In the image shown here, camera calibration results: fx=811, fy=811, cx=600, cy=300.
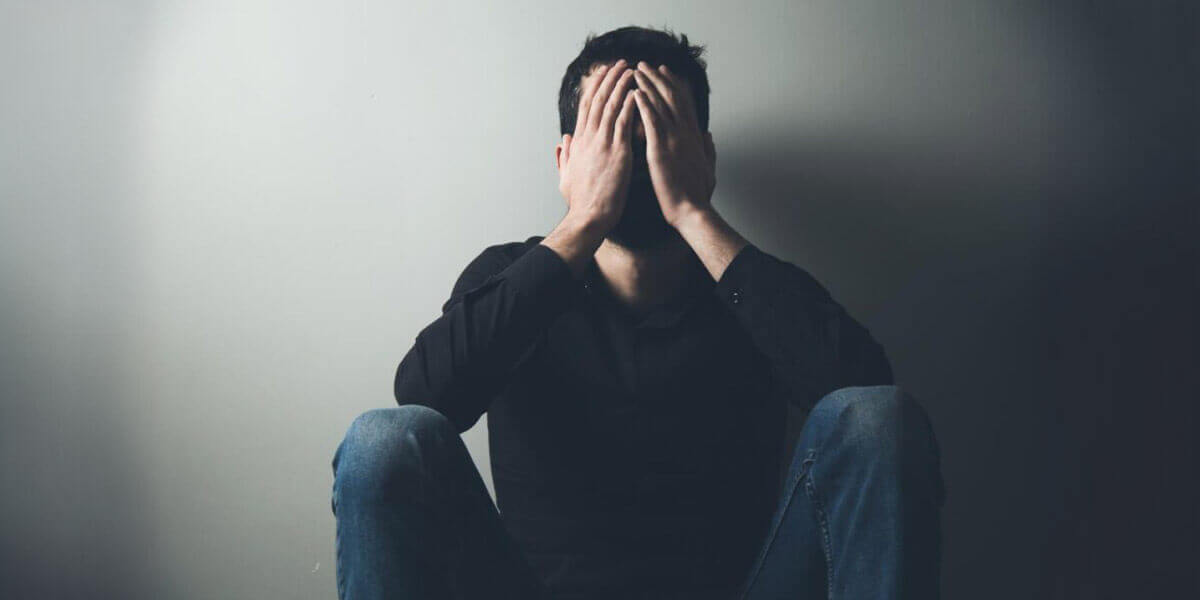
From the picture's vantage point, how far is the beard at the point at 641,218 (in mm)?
1069

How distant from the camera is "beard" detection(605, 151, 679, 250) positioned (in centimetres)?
107

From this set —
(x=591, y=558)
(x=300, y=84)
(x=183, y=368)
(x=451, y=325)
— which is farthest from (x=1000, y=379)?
(x=183, y=368)

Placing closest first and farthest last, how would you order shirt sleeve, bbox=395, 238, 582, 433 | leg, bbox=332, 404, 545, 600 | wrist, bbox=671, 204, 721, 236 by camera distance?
leg, bbox=332, 404, 545, 600, shirt sleeve, bbox=395, 238, 582, 433, wrist, bbox=671, 204, 721, 236

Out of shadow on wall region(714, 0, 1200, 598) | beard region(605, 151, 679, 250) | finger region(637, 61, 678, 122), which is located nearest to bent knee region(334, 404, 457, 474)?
beard region(605, 151, 679, 250)

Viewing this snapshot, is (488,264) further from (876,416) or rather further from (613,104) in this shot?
(876,416)

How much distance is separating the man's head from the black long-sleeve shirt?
84mm

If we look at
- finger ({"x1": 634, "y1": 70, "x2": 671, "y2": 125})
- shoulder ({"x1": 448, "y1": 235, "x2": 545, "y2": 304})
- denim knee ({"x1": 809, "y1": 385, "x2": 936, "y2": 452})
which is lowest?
denim knee ({"x1": 809, "y1": 385, "x2": 936, "y2": 452})

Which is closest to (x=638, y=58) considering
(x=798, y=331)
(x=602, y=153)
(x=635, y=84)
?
(x=635, y=84)

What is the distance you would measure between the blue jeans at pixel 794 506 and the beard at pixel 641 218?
0.37m

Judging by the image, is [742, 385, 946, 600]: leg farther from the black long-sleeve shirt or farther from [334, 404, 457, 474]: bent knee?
[334, 404, 457, 474]: bent knee

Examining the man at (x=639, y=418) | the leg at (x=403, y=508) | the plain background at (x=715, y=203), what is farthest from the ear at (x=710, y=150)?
the leg at (x=403, y=508)

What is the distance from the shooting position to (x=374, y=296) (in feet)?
4.03

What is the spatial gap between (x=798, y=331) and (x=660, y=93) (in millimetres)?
360

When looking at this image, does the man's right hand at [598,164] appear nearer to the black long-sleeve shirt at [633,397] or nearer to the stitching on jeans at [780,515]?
the black long-sleeve shirt at [633,397]
